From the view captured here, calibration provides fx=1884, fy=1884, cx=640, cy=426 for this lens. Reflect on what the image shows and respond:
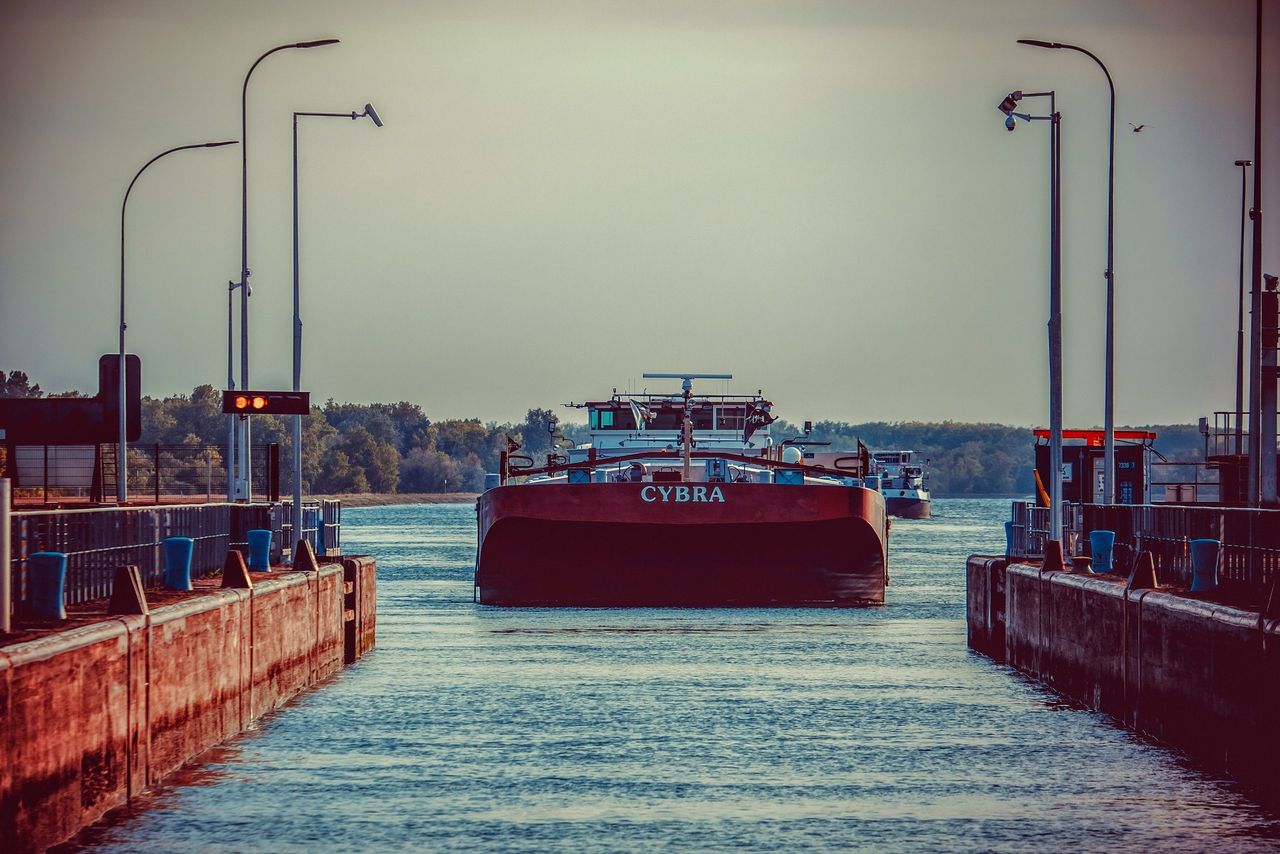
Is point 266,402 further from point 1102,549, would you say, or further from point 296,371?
point 1102,549

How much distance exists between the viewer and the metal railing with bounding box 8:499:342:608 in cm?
1855

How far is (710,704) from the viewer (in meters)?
24.5

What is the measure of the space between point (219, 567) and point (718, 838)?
45.0ft

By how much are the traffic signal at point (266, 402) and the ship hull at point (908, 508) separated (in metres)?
127

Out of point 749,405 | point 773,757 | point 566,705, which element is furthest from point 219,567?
point 749,405

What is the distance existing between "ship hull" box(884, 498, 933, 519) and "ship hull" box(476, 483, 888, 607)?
113323 millimetres

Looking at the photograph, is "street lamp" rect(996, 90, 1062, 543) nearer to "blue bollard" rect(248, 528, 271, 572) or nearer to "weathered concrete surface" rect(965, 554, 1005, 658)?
"weathered concrete surface" rect(965, 554, 1005, 658)

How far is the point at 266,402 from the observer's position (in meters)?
26.9

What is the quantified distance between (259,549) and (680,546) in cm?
1310

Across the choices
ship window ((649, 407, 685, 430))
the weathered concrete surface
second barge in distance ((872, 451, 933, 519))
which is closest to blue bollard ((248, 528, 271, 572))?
the weathered concrete surface

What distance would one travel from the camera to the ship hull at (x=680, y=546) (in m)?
35.5

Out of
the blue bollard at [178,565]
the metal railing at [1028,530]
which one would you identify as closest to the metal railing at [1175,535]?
the metal railing at [1028,530]

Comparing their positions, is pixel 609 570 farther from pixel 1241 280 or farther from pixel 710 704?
pixel 1241 280

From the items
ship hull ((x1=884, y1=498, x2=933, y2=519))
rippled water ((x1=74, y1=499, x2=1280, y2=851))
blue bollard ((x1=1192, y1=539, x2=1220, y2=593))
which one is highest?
blue bollard ((x1=1192, y1=539, x2=1220, y2=593))
